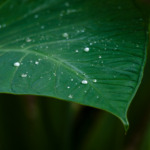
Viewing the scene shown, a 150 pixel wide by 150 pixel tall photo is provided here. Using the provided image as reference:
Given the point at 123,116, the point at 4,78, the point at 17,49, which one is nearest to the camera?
the point at 123,116

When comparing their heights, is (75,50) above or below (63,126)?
above

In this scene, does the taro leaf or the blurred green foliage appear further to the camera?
the blurred green foliage

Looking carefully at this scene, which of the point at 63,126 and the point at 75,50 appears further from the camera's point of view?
the point at 63,126

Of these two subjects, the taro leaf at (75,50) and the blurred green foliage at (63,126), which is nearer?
the taro leaf at (75,50)

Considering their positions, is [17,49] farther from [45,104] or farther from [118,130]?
[118,130]

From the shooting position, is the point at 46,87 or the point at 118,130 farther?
the point at 118,130

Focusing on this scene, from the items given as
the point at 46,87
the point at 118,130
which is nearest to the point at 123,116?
the point at 46,87

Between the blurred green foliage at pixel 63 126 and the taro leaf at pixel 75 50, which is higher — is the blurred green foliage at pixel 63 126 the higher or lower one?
the lower one

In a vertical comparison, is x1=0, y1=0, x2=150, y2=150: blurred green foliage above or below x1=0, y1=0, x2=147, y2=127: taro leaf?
below
